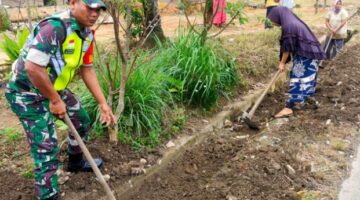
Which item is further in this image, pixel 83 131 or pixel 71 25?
pixel 83 131

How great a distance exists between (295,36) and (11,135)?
11.3 feet

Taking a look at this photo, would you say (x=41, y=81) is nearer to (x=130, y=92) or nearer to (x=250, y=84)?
(x=130, y=92)

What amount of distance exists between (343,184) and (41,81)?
8.56ft

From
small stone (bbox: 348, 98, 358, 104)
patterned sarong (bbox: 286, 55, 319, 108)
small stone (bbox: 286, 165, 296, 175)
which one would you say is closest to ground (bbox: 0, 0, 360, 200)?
small stone (bbox: 286, 165, 296, 175)

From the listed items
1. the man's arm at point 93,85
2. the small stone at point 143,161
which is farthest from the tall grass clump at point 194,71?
the man's arm at point 93,85

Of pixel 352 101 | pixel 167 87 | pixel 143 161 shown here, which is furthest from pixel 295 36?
pixel 143 161

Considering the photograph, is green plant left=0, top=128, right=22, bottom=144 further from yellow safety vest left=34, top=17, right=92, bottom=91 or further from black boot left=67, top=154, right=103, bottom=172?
yellow safety vest left=34, top=17, right=92, bottom=91

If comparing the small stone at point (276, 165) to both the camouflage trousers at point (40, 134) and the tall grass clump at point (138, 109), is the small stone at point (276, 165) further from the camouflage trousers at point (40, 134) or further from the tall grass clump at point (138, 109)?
the camouflage trousers at point (40, 134)

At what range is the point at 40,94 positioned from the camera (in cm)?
288

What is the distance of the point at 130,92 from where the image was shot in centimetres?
428

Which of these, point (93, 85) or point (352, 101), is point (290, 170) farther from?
point (352, 101)

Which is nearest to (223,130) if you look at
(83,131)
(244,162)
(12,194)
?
(244,162)

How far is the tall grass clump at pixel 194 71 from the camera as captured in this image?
5105 mm

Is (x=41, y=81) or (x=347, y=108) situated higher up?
(x=41, y=81)
